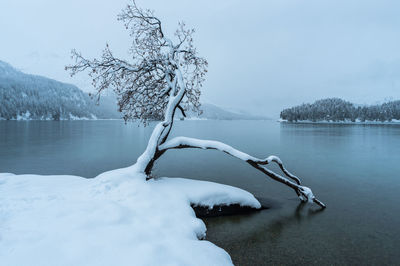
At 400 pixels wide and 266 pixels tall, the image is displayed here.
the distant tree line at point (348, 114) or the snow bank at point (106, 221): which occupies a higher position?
the distant tree line at point (348, 114)

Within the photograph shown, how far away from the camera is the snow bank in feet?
15.9

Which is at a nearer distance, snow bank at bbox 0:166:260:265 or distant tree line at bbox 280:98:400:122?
snow bank at bbox 0:166:260:265

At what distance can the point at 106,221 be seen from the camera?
20.7 ft

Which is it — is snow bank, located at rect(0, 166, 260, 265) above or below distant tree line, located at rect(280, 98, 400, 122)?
below

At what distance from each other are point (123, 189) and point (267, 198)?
803 cm

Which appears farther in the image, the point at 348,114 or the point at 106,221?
the point at 348,114

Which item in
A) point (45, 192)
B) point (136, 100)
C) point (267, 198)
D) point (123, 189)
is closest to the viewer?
point (45, 192)

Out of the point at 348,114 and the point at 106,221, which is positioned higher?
the point at 348,114

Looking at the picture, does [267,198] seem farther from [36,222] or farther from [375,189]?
[36,222]

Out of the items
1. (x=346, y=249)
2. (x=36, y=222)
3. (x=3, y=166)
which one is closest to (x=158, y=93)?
(x=36, y=222)

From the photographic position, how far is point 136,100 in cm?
1187

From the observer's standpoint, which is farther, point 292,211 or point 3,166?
point 3,166

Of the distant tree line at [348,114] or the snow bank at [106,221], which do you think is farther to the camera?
the distant tree line at [348,114]

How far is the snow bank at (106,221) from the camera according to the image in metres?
4.84
